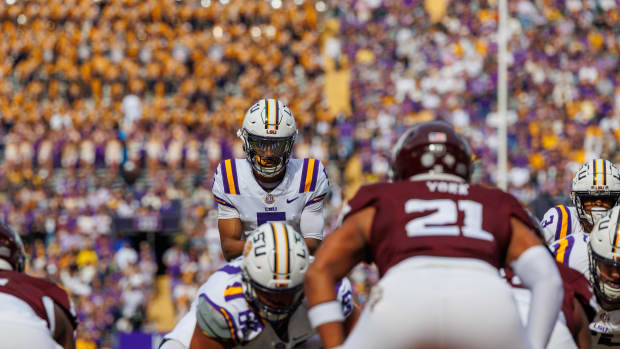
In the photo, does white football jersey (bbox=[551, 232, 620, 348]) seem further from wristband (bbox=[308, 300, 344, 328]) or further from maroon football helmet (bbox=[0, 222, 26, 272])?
maroon football helmet (bbox=[0, 222, 26, 272])

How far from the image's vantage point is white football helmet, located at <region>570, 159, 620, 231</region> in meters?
6.95

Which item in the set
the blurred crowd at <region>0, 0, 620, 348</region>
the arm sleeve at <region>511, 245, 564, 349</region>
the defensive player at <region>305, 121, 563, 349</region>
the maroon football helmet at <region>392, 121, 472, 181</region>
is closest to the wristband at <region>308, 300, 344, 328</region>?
the defensive player at <region>305, 121, 563, 349</region>

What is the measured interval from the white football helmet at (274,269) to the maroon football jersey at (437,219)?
2.76ft

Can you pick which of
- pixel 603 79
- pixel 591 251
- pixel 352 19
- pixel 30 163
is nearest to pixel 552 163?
pixel 603 79

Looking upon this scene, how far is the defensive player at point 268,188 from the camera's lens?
6.64m

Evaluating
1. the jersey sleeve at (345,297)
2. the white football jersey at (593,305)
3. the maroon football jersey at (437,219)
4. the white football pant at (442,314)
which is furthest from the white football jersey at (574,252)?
the white football pant at (442,314)

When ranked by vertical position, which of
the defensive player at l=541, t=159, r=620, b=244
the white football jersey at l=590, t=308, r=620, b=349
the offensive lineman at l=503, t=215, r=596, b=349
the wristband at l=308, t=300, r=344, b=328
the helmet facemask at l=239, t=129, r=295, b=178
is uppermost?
the helmet facemask at l=239, t=129, r=295, b=178

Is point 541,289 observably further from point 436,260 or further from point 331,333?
point 331,333

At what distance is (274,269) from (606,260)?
1.71 meters

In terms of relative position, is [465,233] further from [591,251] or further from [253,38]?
[253,38]

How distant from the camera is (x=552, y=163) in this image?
19359 millimetres

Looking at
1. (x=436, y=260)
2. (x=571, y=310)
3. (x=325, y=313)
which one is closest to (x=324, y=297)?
(x=325, y=313)

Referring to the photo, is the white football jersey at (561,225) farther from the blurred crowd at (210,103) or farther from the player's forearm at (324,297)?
the blurred crowd at (210,103)

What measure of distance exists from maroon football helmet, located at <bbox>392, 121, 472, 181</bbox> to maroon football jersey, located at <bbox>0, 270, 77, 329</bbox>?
189 cm
